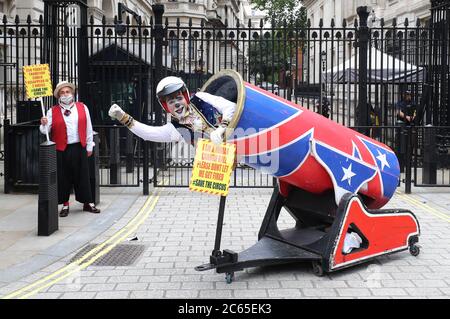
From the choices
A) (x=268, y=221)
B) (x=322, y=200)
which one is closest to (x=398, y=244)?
(x=322, y=200)

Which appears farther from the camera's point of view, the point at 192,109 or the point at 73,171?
the point at 73,171

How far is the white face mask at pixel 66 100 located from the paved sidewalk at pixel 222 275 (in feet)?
6.06

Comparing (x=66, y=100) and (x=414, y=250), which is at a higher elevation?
(x=66, y=100)

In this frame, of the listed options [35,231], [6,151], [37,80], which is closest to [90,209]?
[35,231]

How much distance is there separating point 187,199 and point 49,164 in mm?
3375

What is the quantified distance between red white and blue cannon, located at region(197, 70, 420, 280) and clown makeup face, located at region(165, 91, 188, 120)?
0.32 metres

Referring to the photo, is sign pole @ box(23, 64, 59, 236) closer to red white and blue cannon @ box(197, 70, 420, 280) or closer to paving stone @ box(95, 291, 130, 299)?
paving stone @ box(95, 291, 130, 299)

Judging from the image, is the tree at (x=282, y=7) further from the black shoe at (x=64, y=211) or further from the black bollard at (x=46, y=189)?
the black bollard at (x=46, y=189)

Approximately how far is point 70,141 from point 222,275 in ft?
12.2

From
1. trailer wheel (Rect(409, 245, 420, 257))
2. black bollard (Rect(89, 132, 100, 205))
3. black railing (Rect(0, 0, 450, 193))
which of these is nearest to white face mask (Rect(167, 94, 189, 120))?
trailer wheel (Rect(409, 245, 420, 257))

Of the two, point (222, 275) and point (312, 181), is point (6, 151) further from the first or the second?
point (312, 181)

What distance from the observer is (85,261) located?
646cm

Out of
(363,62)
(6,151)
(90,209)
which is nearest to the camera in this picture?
(90,209)

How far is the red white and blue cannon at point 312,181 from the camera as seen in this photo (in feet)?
17.9
